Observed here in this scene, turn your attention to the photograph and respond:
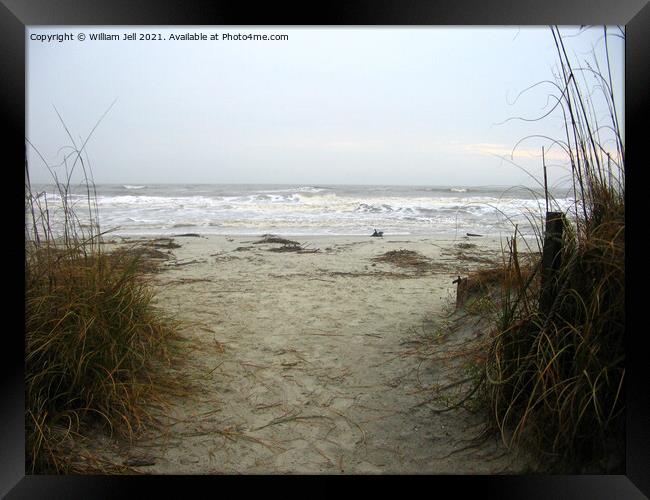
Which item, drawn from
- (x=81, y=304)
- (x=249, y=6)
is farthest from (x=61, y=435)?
(x=249, y=6)

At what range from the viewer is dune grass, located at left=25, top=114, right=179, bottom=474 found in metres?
1.78

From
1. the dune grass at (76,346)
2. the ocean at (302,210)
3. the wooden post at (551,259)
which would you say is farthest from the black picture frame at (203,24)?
the ocean at (302,210)

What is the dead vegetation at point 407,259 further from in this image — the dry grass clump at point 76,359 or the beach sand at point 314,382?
the dry grass clump at point 76,359

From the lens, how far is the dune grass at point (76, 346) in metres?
1.78

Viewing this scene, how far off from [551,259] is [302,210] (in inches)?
272

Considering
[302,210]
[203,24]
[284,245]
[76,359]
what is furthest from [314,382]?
[302,210]

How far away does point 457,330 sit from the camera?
277cm

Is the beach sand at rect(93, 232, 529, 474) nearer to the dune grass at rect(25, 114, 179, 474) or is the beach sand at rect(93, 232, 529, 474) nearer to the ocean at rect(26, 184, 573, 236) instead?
the dune grass at rect(25, 114, 179, 474)

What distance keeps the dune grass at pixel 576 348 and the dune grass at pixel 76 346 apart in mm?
1507

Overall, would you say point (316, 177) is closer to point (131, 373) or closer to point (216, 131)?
point (216, 131)

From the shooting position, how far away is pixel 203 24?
73.0 inches

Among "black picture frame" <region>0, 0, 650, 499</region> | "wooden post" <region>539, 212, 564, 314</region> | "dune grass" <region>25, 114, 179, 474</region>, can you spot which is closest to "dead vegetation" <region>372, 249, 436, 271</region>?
"wooden post" <region>539, 212, 564, 314</region>

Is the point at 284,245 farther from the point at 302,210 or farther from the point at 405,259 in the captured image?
the point at 302,210

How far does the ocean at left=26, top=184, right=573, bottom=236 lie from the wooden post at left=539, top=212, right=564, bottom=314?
4192 mm
